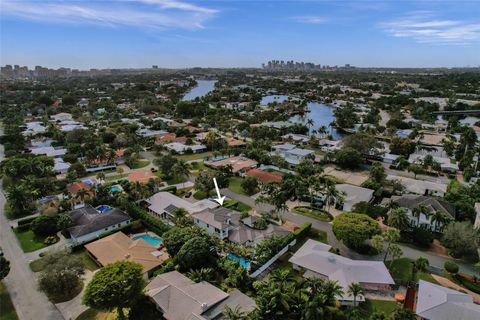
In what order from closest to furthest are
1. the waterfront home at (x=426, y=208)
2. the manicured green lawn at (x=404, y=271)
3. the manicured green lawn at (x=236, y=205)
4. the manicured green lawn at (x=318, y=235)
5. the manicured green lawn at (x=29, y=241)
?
the manicured green lawn at (x=404, y=271) < the manicured green lawn at (x=29, y=241) < the manicured green lawn at (x=318, y=235) < the waterfront home at (x=426, y=208) < the manicured green lawn at (x=236, y=205)

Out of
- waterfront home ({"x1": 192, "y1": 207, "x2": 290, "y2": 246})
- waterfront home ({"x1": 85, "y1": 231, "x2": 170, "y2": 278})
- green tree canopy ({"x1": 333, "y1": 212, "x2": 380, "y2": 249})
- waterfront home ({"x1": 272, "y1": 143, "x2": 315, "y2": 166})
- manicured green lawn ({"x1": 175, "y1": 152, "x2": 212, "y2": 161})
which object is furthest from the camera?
manicured green lawn ({"x1": 175, "y1": 152, "x2": 212, "y2": 161})

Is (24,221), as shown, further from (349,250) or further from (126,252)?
(349,250)

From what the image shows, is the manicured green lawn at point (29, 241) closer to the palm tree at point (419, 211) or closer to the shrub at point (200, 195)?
the shrub at point (200, 195)

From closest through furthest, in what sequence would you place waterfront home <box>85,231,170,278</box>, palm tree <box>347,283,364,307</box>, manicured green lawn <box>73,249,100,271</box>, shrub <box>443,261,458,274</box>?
palm tree <box>347,283,364,307</box>
shrub <box>443,261,458,274</box>
waterfront home <box>85,231,170,278</box>
manicured green lawn <box>73,249,100,271</box>

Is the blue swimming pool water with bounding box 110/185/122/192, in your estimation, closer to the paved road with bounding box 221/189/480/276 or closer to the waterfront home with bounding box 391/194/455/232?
the paved road with bounding box 221/189/480/276

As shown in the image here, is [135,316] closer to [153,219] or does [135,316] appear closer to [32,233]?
[153,219]

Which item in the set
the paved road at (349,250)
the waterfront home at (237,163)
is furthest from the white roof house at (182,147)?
the paved road at (349,250)

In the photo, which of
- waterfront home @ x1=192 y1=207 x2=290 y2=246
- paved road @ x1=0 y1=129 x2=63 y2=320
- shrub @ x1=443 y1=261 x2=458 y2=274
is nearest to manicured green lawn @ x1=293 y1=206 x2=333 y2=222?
waterfront home @ x1=192 y1=207 x2=290 y2=246
